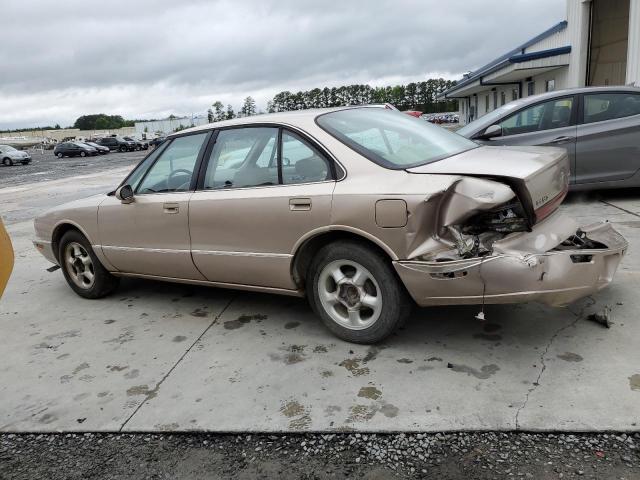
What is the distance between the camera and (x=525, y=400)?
2.88 metres

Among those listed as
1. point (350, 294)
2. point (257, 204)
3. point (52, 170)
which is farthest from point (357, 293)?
point (52, 170)

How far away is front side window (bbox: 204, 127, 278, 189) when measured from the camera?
3.94 m

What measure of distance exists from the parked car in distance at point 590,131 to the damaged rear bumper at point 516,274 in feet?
12.9

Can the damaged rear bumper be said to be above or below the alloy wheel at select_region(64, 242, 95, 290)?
above

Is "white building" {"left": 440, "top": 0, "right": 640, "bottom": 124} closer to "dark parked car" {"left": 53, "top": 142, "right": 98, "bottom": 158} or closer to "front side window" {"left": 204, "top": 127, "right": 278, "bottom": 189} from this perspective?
"front side window" {"left": 204, "top": 127, "right": 278, "bottom": 189}

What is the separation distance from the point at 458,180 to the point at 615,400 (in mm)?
1414

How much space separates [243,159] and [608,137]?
17.4ft

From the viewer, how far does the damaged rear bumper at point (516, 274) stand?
3.06 meters

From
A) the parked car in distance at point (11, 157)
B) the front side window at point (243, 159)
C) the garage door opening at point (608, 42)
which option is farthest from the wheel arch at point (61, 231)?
the parked car in distance at point (11, 157)

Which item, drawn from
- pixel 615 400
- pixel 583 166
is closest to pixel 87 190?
pixel 583 166

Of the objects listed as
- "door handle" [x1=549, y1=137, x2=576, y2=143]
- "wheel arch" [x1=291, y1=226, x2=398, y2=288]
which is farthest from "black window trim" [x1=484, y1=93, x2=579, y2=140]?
"wheel arch" [x1=291, y1=226, x2=398, y2=288]

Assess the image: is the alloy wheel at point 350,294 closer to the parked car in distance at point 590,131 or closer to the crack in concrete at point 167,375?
the crack in concrete at point 167,375

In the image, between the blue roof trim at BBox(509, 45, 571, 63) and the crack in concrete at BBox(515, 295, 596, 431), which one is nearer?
the crack in concrete at BBox(515, 295, 596, 431)

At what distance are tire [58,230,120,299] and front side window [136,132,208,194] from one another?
950 mm
